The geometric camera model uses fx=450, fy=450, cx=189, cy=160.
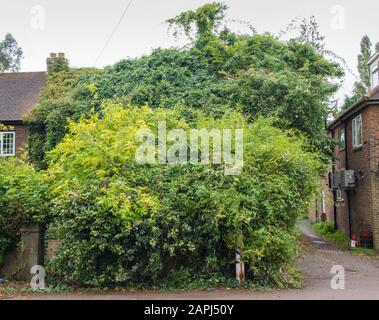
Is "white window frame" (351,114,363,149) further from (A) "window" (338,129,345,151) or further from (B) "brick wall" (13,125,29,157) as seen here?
(B) "brick wall" (13,125,29,157)

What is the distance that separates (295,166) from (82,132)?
4.89 m

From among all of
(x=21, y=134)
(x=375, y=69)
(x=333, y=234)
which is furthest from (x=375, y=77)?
(x=21, y=134)

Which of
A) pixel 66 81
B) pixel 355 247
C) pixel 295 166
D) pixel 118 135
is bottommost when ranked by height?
pixel 355 247

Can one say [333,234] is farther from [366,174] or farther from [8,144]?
[8,144]

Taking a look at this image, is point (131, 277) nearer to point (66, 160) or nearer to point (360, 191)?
point (66, 160)

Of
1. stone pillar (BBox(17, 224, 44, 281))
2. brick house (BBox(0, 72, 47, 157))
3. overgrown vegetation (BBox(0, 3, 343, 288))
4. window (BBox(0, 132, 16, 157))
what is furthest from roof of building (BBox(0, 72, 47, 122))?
stone pillar (BBox(17, 224, 44, 281))

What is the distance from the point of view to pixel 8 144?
2000 centimetres

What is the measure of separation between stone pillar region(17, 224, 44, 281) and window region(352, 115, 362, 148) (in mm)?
13088

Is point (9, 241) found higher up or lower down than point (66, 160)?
lower down

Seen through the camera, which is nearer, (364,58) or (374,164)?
(374,164)

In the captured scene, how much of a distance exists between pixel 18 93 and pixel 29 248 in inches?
591

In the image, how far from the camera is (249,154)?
9.95 metres

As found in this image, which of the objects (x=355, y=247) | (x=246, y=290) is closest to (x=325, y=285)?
(x=246, y=290)

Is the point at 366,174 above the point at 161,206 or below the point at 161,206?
above
